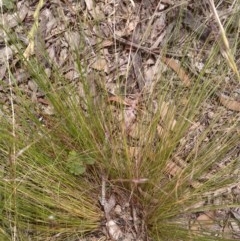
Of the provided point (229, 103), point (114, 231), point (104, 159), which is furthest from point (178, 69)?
point (114, 231)

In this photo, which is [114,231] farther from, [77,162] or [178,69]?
[178,69]

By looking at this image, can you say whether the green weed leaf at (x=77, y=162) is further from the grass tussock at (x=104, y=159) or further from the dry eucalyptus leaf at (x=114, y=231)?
the dry eucalyptus leaf at (x=114, y=231)

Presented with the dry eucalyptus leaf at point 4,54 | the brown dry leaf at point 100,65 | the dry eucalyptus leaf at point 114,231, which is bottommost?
the dry eucalyptus leaf at point 114,231

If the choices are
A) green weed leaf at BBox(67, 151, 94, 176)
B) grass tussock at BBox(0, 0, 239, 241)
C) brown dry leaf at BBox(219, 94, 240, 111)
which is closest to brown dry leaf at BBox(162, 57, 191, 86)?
grass tussock at BBox(0, 0, 239, 241)

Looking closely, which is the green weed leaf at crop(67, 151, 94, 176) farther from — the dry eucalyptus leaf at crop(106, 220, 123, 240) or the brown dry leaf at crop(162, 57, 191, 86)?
the brown dry leaf at crop(162, 57, 191, 86)

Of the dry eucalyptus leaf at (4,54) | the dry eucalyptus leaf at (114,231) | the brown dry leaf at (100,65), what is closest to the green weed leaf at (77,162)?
the dry eucalyptus leaf at (114,231)

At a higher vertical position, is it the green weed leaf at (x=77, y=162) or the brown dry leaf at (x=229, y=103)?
the brown dry leaf at (x=229, y=103)
